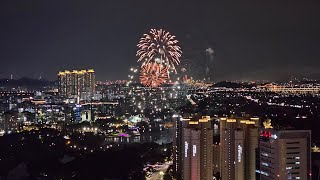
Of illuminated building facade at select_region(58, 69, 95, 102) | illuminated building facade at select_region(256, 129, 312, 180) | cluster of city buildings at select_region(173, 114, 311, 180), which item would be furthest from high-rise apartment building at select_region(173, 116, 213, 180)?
illuminated building facade at select_region(58, 69, 95, 102)

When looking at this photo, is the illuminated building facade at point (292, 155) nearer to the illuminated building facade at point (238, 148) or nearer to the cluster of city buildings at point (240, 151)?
the cluster of city buildings at point (240, 151)

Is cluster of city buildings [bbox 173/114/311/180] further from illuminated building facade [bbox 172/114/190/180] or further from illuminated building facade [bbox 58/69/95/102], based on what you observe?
illuminated building facade [bbox 58/69/95/102]

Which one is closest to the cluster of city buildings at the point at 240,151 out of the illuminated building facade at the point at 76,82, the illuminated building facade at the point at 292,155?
the illuminated building facade at the point at 292,155

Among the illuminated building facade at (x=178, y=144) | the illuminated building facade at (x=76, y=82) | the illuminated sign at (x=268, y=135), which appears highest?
the illuminated building facade at (x=76, y=82)

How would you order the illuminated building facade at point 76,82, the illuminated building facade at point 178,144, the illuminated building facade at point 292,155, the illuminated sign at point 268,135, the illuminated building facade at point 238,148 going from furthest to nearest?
the illuminated building facade at point 76,82, the illuminated building facade at point 178,144, the illuminated building facade at point 238,148, the illuminated sign at point 268,135, the illuminated building facade at point 292,155

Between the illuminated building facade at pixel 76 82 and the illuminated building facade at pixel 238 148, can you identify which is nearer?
the illuminated building facade at pixel 238 148

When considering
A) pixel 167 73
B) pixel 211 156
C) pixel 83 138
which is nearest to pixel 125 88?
pixel 83 138

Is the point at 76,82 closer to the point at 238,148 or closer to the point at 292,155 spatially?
the point at 238,148
